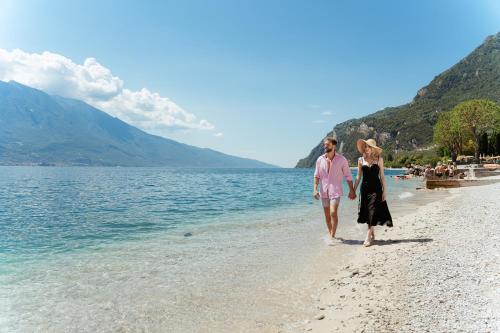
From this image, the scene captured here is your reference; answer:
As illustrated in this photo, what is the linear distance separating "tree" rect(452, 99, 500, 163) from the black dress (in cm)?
8515

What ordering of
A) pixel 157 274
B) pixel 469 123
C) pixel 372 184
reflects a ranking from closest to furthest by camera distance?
pixel 157 274
pixel 372 184
pixel 469 123

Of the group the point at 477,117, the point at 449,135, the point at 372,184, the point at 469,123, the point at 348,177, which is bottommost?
the point at 372,184

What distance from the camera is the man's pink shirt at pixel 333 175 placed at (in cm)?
1122

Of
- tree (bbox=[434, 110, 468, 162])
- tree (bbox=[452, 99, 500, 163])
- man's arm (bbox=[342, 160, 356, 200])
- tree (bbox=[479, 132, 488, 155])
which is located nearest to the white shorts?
man's arm (bbox=[342, 160, 356, 200])

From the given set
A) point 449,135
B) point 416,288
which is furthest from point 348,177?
point 449,135

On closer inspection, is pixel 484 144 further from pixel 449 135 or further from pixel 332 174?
pixel 332 174

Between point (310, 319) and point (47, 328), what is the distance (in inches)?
173

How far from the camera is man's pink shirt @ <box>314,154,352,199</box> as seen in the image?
11.2 m

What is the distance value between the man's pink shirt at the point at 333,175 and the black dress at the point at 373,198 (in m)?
0.65

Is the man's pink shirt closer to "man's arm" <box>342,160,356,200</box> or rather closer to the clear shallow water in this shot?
"man's arm" <box>342,160,356,200</box>

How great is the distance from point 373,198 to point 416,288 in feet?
13.8

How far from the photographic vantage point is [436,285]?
6566mm

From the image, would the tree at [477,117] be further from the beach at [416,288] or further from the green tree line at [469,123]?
the beach at [416,288]

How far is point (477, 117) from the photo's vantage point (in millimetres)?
83438
